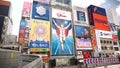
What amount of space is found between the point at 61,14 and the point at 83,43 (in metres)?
10.8

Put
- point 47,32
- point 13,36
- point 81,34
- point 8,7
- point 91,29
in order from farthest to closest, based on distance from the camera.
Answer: point 8,7, point 13,36, point 91,29, point 81,34, point 47,32

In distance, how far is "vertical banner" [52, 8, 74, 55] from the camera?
31.6 m

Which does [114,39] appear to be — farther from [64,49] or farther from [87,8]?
[64,49]

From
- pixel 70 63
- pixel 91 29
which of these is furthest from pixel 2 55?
pixel 91 29

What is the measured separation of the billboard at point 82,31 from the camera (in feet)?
119

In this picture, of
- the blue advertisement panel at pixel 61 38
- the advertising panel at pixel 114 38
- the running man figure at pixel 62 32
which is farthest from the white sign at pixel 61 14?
the advertising panel at pixel 114 38

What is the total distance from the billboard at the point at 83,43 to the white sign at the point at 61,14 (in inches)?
289

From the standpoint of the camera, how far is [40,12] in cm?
3152

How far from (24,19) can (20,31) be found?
478 cm

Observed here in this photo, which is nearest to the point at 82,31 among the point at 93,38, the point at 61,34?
the point at 93,38

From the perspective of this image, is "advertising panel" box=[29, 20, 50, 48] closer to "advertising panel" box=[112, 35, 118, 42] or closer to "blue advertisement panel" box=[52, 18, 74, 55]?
"blue advertisement panel" box=[52, 18, 74, 55]

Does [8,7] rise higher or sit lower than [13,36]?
higher

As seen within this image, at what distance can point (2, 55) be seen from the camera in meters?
4.29

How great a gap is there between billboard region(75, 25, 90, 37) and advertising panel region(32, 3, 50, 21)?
10.0 metres
